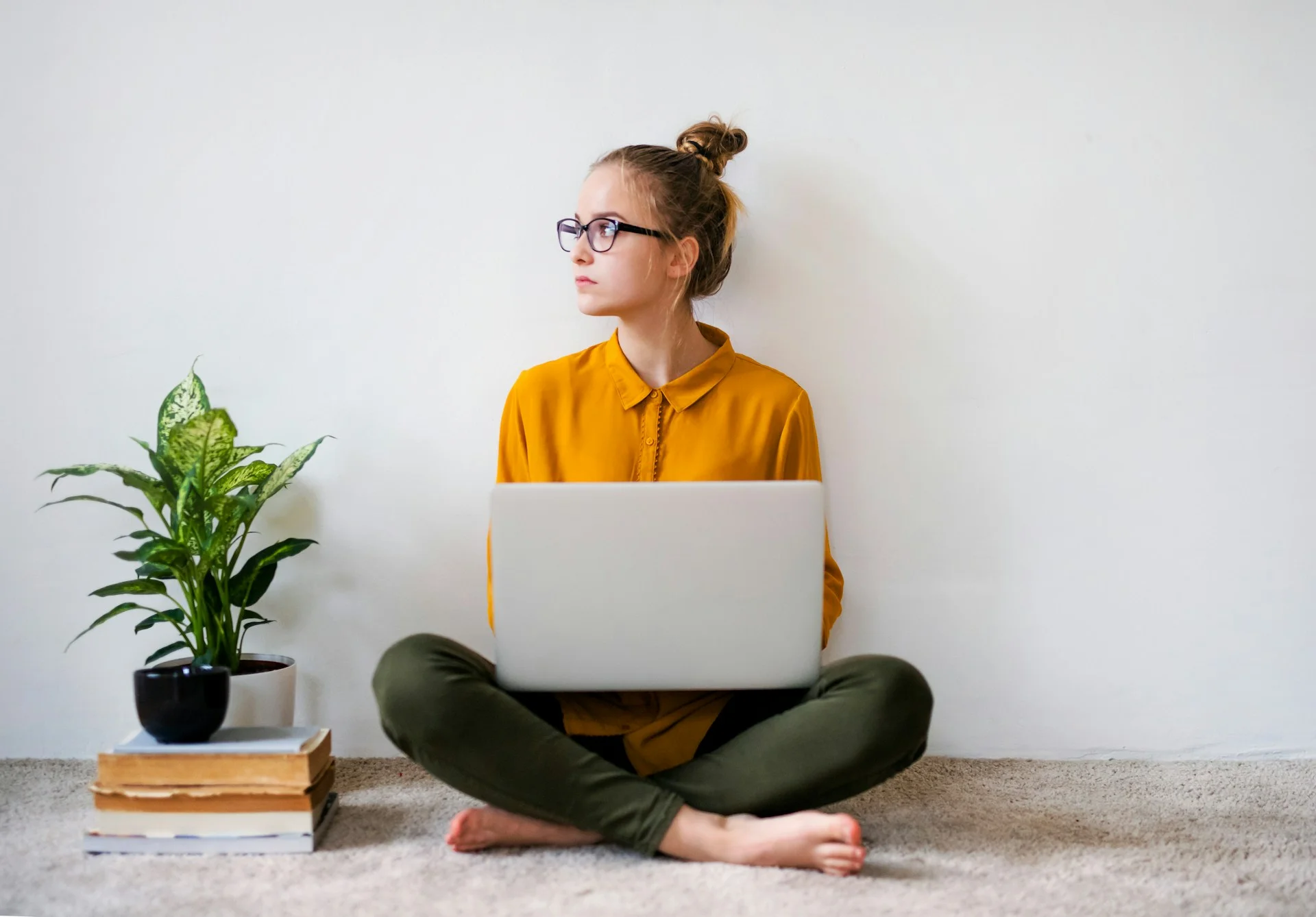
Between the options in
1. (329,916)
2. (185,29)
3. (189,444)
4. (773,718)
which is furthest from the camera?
(185,29)

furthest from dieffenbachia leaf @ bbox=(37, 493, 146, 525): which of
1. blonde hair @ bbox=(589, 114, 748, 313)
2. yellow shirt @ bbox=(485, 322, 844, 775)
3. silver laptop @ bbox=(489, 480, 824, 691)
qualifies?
blonde hair @ bbox=(589, 114, 748, 313)

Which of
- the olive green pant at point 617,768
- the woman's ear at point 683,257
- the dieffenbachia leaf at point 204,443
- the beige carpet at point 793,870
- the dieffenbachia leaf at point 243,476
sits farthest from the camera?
the woman's ear at point 683,257

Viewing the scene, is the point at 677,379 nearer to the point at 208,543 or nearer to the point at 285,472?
the point at 285,472

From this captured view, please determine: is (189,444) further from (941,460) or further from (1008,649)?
(1008,649)

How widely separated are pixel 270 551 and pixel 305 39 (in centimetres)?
91

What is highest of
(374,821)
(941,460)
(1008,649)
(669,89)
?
(669,89)

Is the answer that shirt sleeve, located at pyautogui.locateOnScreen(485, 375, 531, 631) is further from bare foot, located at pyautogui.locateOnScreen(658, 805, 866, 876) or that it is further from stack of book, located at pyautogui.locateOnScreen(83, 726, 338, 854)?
bare foot, located at pyautogui.locateOnScreen(658, 805, 866, 876)

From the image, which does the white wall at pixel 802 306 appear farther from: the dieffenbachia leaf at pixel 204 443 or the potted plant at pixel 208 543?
the dieffenbachia leaf at pixel 204 443

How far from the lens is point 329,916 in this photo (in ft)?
3.84

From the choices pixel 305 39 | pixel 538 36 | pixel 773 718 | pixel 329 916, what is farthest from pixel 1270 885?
pixel 305 39

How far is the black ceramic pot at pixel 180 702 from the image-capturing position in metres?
1.40

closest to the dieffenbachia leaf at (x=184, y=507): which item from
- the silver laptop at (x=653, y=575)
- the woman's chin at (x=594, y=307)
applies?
the silver laptop at (x=653, y=575)

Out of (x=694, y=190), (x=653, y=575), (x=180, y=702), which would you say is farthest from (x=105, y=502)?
(x=694, y=190)

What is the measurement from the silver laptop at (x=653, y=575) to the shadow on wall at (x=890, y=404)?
1.92 ft
